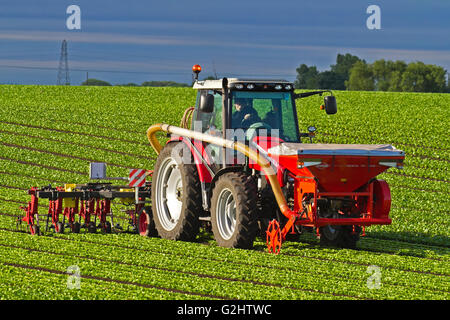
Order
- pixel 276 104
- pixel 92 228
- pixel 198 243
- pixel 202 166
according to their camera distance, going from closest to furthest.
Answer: pixel 276 104 → pixel 202 166 → pixel 198 243 → pixel 92 228

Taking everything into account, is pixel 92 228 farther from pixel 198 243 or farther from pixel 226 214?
pixel 226 214

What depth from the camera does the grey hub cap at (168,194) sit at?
15312 millimetres

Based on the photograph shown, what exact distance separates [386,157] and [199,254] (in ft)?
11.5

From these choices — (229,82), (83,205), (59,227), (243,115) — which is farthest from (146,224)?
(229,82)

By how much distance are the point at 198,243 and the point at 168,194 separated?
1624 mm

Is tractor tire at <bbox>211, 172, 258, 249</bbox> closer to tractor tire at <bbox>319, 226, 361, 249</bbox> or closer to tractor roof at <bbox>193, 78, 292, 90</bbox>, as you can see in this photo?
tractor roof at <bbox>193, 78, 292, 90</bbox>

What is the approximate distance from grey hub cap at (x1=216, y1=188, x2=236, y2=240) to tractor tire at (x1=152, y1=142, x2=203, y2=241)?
85 cm

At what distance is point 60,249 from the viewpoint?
13273 millimetres

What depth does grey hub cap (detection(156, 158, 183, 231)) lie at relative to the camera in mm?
15312

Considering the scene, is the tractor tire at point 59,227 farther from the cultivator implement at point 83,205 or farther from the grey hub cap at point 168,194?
the grey hub cap at point 168,194

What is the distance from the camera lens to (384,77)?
5039 inches

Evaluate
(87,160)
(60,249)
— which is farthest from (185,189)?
(87,160)

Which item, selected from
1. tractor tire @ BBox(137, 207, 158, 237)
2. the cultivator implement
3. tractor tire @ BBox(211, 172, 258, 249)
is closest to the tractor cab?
tractor tire @ BBox(211, 172, 258, 249)

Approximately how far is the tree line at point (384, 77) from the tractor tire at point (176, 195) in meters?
90.5
